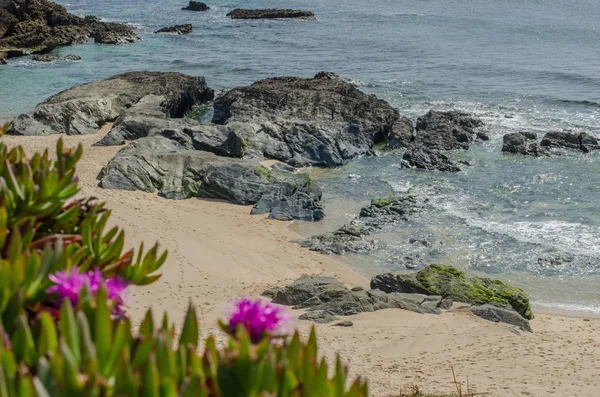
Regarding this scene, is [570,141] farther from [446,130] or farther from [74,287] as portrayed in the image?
[74,287]

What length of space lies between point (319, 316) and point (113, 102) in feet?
49.8

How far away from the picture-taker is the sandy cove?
8.51m

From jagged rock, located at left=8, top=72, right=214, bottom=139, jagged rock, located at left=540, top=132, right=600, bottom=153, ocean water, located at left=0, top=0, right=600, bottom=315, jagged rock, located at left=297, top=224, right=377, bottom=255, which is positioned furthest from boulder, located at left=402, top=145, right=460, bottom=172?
jagged rock, located at left=8, top=72, right=214, bottom=139

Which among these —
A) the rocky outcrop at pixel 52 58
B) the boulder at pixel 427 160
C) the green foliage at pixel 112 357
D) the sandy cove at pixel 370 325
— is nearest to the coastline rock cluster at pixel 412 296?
the sandy cove at pixel 370 325

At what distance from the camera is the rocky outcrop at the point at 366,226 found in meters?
14.1

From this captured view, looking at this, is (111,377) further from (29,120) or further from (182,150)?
(29,120)

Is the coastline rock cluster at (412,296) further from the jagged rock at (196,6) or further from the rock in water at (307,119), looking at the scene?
the jagged rock at (196,6)

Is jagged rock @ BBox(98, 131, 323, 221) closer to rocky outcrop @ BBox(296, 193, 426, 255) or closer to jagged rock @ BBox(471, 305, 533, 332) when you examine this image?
rocky outcrop @ BBox(296, 193, 426, 255)

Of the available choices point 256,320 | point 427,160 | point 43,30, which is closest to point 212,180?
point 427,160

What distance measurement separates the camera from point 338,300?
10.5m

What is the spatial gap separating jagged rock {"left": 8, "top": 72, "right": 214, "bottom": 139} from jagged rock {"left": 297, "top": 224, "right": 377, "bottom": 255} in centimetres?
793

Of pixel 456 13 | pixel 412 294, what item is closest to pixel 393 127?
pixel 412 294

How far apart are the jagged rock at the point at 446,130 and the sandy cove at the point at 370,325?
765 centimetres

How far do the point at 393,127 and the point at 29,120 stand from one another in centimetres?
1017
